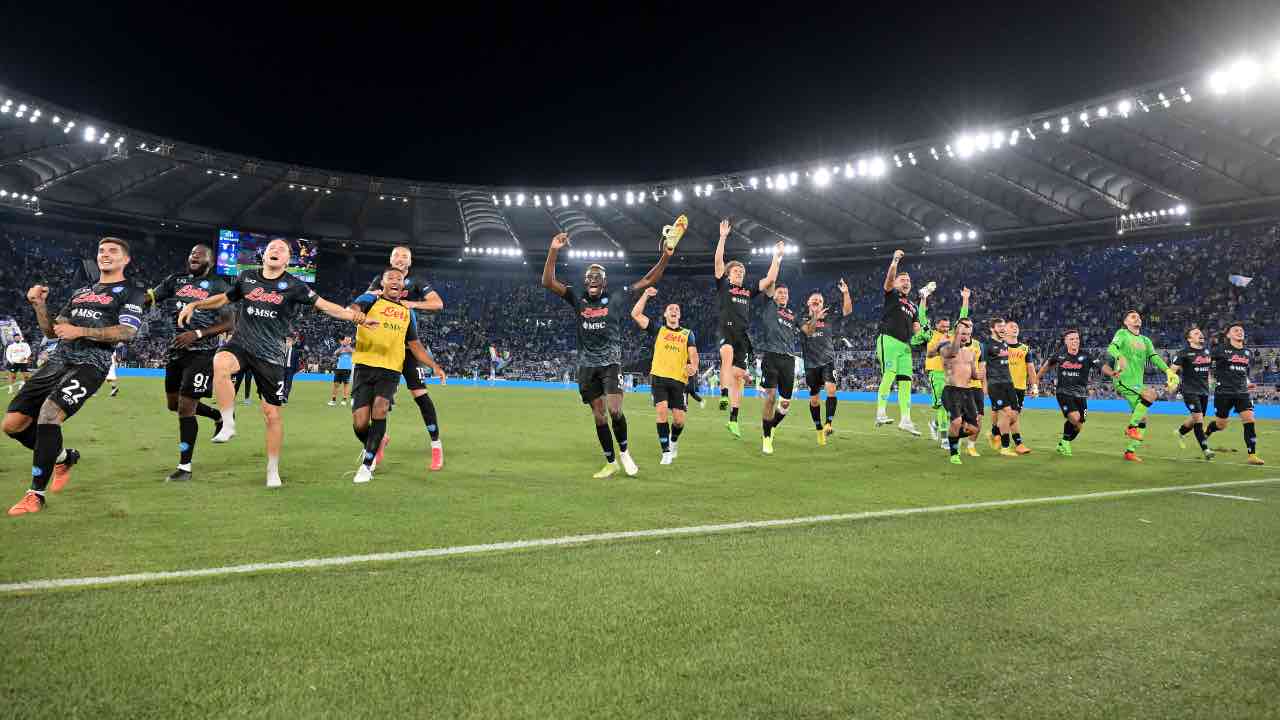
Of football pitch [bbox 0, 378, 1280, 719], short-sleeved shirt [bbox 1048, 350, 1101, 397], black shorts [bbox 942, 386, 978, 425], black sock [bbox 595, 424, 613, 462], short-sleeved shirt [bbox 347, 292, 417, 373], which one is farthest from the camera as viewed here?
short-sleeved shirt [bbox 1048, 350, 1101, 397]

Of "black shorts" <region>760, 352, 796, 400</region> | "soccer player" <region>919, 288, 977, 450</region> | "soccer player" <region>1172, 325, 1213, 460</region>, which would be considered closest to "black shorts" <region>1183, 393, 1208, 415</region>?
"soccer player" <region>1172, 325, 1213, 460</region>

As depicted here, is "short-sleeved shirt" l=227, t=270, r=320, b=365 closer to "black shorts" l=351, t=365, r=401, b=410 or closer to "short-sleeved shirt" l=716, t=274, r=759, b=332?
"black shorts" l=351, t=365, r=401, b=410

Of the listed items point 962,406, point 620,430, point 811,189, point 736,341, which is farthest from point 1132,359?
point 811,189

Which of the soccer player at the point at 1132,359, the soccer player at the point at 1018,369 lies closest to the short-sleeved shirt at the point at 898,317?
the soccer player at the point at 1018,369

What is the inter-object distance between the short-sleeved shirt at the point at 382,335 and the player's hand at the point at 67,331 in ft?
7.05

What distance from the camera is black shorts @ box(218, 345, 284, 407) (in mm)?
6331

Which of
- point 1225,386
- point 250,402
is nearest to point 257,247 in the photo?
point 250,402

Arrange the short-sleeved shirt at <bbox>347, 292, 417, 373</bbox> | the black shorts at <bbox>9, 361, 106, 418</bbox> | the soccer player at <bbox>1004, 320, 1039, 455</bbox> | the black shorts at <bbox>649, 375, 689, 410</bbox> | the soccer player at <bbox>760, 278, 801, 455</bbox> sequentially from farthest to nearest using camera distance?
the soccer player at <bbox>1004, 320, 1039, 455</bbox>
the soccer player at <bbox>760, 278, 801, 455</bbox>
the black shorts at <bbox>649, 375, 689, 410</bbox>
the short-sleeved shirt at <bbox>347, 292, 417, 373</bbox>
the black shorts at <bbox>9, 361, 106, 418</bbox>

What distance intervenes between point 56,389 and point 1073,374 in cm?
1236

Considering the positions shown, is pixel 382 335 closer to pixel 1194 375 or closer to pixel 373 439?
pixel 373 439

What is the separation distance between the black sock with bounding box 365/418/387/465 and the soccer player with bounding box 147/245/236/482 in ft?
5.00

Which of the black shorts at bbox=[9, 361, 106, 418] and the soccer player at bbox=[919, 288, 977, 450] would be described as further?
the soccer player at bbox=[919, 288, 977, 450]

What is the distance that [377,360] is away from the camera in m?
6.95

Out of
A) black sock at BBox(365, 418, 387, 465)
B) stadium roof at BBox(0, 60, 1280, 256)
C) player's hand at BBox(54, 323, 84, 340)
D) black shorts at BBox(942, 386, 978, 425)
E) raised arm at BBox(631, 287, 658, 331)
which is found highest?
stadium roof at BBox(0, 60, 1280, 256)
